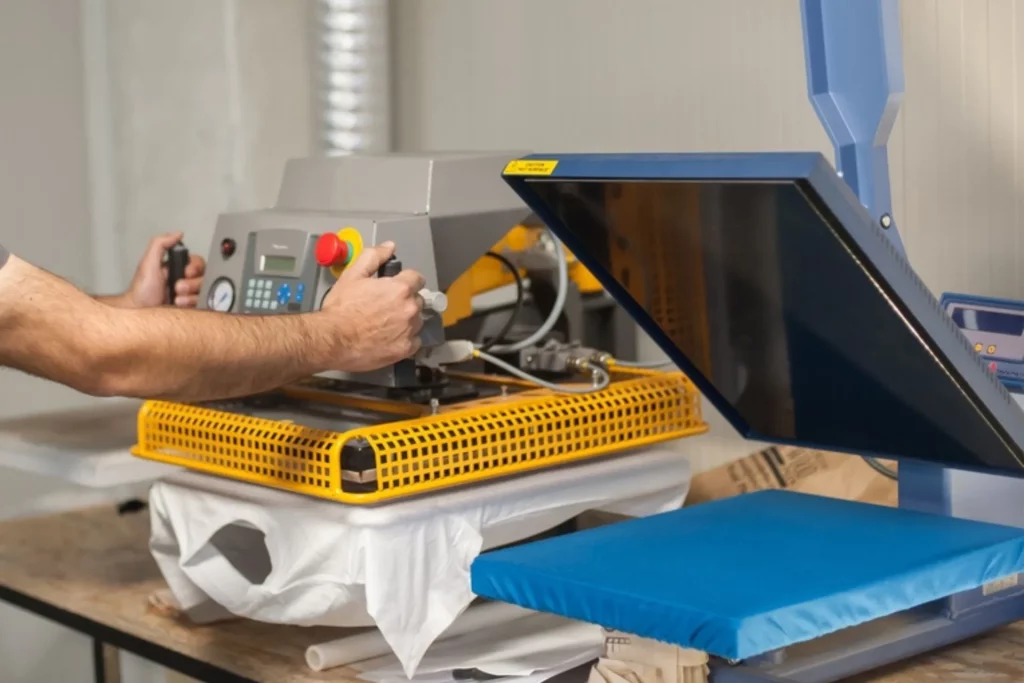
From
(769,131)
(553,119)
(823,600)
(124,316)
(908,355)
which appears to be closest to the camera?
(823,600)

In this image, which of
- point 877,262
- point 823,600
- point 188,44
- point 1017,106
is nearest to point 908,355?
point 877,262

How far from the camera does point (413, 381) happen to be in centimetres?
154

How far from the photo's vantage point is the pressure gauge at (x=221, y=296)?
1627mm

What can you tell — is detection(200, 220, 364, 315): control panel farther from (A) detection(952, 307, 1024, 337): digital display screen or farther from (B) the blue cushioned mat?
(A) detection(952, 307, 1024, 337): digital display screen

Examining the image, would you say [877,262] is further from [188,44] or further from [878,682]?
[188,44]

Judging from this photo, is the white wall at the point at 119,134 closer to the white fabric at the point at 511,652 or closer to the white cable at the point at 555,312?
the white cable at the point at 555,312

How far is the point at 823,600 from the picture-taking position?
1.06 m

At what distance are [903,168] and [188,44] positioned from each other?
1.34 m

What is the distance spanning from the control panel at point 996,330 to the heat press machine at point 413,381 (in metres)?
0.36

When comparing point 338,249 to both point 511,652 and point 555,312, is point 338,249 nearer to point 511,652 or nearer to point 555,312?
point 555,312

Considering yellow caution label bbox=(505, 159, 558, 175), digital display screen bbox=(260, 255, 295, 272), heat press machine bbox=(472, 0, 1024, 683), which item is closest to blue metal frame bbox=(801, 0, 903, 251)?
heat press machine bbox=(472, 0, 1024, 683)

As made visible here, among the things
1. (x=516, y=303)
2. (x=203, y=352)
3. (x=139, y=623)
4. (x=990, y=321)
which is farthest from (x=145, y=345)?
(x=990, y=321)

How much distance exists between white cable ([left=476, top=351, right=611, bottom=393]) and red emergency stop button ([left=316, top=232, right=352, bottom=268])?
21 centimetres

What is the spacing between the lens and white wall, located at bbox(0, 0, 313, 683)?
2.45 meters
